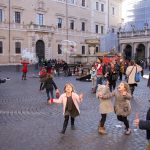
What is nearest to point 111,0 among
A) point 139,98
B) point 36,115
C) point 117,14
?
point 117,14

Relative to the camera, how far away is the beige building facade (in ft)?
Result: 159

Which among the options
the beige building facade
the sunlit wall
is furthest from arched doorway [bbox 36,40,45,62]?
the sunlit wall

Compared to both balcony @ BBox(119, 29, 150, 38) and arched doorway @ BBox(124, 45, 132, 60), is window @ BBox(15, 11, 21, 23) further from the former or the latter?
arched doorway @ BBox(124, 45, 132, 60)

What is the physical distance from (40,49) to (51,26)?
3.96 meters

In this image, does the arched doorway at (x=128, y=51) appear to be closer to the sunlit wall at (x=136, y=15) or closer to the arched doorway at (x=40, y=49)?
the sunlit wall at (x=136, y=15)

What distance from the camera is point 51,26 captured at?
5428 cm

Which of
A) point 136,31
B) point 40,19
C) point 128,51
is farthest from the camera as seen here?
point 128,51

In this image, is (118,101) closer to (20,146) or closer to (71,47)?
(20,146)

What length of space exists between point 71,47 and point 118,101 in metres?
52.6

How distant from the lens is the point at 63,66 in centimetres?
3475

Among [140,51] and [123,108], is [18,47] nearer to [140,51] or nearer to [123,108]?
[140,51]

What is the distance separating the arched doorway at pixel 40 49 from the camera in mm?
52438

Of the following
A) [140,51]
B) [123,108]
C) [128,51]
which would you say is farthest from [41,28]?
[123,108]

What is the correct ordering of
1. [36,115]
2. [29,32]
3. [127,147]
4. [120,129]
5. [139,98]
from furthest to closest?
[29,32] < [139,98] < [36,115] < [120,129] < [127,147]
